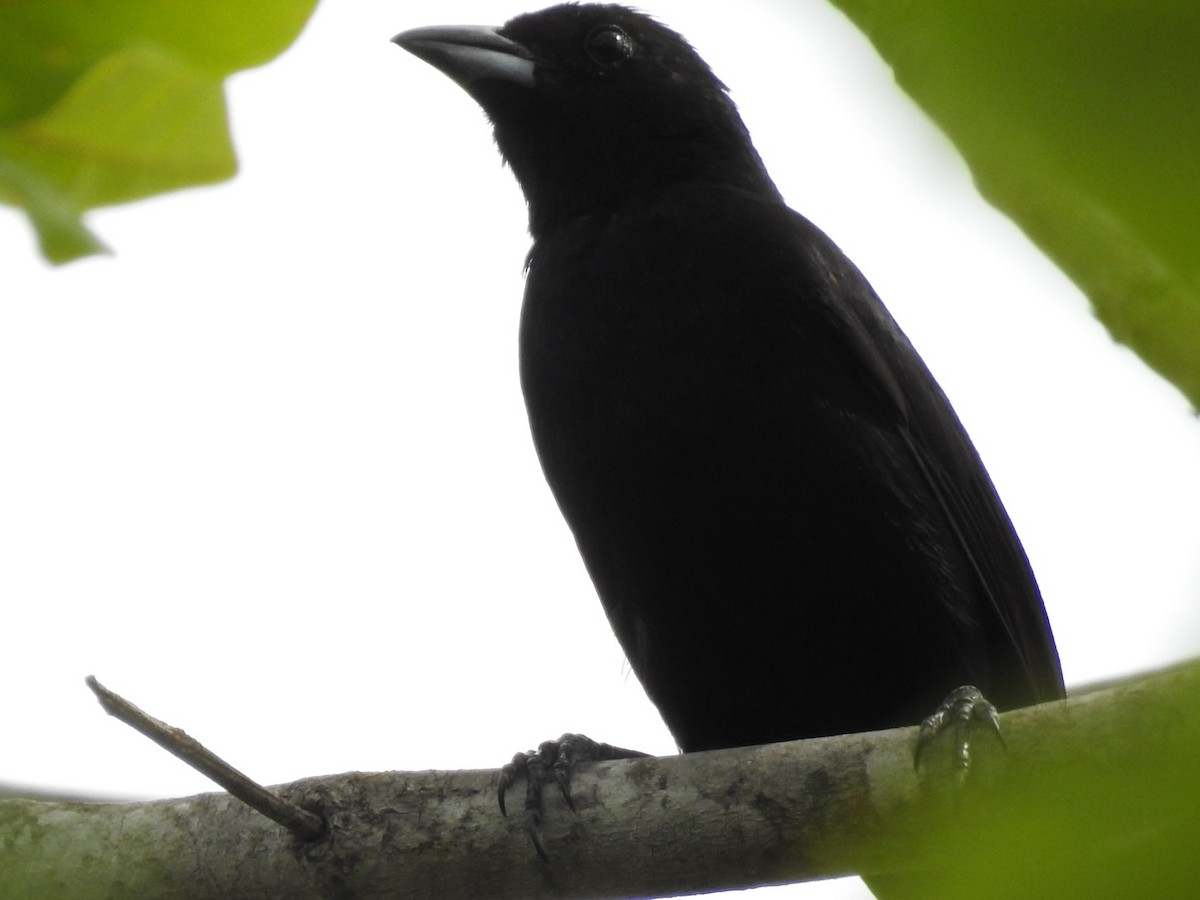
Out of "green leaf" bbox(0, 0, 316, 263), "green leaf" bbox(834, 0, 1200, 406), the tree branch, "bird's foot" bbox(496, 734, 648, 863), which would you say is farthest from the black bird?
"green leaf" bbox(834, 0, 1200, 406)

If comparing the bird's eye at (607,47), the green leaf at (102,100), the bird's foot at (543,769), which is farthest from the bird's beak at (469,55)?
the green leaf at (102,100)

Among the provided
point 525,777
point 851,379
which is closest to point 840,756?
point 525,777

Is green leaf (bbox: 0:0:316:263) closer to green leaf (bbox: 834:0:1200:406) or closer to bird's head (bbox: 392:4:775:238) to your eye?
green leaf (bbox: 834:0:1200:406)

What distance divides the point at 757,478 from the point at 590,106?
1.45 m

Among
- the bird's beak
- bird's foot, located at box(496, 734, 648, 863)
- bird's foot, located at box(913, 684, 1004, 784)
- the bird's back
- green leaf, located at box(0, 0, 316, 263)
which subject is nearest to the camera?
green leaf, located at box(0, 0, 316, 263)

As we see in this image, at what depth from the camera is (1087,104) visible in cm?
52

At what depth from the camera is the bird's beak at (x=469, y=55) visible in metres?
4.27

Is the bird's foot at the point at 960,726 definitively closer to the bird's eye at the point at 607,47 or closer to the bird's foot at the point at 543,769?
the bird's foot at the point at 543,769

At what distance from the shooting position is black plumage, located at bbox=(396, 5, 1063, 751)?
3422 mm

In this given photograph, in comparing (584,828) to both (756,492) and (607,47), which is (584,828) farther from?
(607,47)

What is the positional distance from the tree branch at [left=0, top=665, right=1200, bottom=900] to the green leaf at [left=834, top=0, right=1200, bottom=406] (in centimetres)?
148

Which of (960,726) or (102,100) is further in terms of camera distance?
(960,726)

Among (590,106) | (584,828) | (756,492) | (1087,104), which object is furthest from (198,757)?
(590,106)

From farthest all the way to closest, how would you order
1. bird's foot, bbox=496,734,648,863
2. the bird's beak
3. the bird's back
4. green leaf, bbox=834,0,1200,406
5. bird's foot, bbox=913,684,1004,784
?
the bird's beak
the bird's back
bird's foot, bbox=496,734,648,863
bird's foot, bbox=913,684,1004,784
green leaf, bbox=834,0,1200,406
